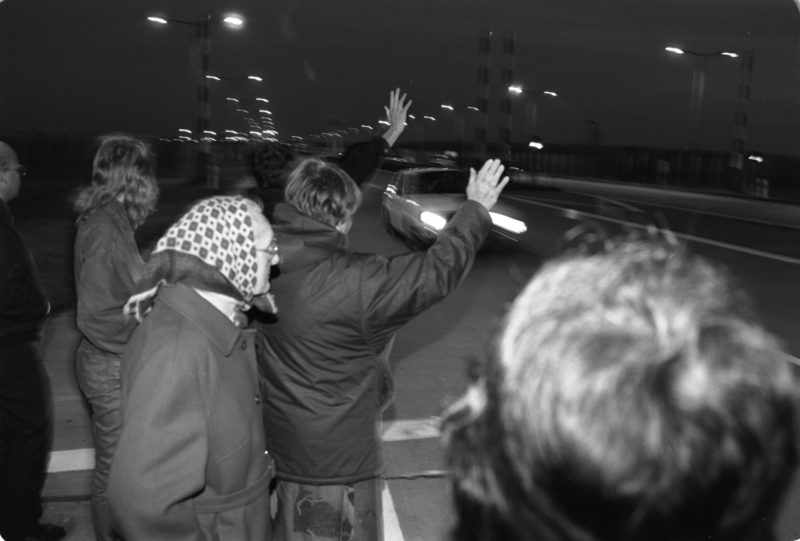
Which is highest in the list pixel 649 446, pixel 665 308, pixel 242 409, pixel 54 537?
pixel 665 308

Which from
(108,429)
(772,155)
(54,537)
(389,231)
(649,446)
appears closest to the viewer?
(649,446)

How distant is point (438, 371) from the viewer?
293 inches

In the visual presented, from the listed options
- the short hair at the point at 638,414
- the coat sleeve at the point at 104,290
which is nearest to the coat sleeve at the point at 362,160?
the coat sleeve at the point at 104,290

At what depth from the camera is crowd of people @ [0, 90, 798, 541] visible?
35.3 inches

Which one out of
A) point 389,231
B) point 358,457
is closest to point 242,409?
point 358,457

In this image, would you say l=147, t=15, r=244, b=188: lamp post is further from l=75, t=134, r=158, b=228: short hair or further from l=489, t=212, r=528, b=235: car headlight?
l=75, t=134, r=158, b=228: short hair

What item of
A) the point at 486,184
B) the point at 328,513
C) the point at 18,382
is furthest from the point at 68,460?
the point at 486,184

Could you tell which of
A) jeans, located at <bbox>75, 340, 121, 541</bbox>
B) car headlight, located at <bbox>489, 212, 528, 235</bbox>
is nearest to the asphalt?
jeans, located at <bbox>75, 340, 121, 541</bbox>

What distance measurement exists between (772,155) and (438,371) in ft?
140

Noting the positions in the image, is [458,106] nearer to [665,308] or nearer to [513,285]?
[513,285]

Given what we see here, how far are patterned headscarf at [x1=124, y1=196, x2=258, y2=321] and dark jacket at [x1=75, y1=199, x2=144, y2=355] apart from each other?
99 cm

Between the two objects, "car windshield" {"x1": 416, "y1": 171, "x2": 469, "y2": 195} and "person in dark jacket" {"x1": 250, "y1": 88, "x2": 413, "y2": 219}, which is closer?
"person in dark jacket" {"x1": 250, "y1": 88, "x2": 413, "y2": 219}

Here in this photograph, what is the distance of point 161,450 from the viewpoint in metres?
1.97

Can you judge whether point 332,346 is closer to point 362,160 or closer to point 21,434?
point 362,160
